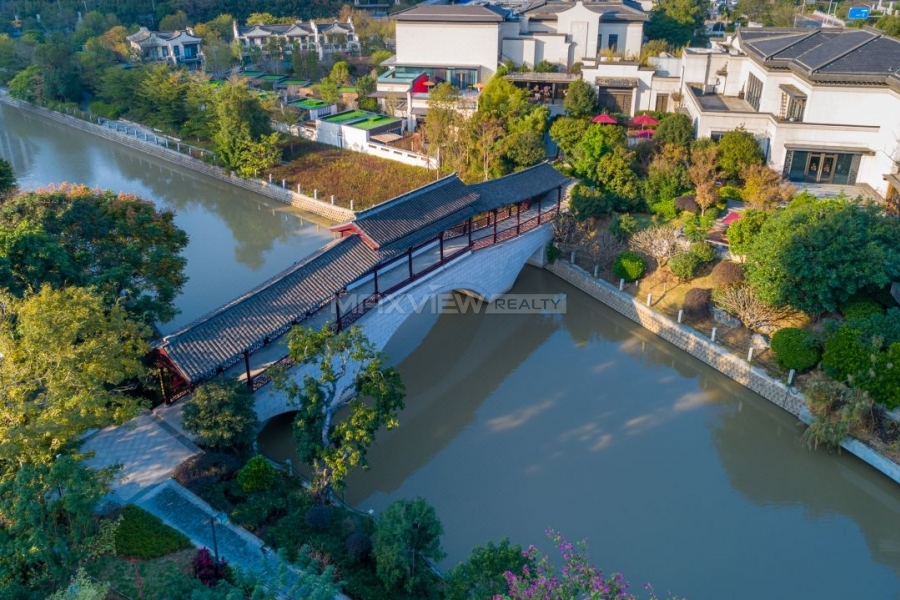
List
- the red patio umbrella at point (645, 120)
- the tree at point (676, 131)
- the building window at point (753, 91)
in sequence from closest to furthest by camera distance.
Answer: the tree at point (676, 131) < the building window at point (753, 91) < the red patio umbrella at point (645, 120)

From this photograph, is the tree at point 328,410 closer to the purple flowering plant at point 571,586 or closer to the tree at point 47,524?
the tree at point 47,524

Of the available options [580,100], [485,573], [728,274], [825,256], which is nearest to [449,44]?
[580,100]

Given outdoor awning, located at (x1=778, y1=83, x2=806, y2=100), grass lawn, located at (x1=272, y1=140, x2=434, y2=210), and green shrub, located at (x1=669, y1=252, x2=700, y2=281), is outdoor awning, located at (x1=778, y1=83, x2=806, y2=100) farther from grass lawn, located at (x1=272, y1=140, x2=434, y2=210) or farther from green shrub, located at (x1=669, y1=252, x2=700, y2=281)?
grass lawn, located at (x1=272, y1=140, x2=434, y2=210)

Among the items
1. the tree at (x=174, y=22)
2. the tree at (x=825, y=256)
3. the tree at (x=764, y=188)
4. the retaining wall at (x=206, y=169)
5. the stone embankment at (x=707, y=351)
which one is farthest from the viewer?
the tree at (x=174, y=22)

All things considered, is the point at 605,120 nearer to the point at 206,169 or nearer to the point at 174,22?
the point at 206,169

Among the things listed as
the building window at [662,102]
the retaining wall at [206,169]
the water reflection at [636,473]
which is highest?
the building window at [662,102]

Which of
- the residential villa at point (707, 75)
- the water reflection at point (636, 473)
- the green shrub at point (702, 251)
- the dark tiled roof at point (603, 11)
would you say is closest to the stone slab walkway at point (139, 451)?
the water reflection at point (636, 473)

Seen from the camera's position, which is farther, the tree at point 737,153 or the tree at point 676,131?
the tree at point 676,131
